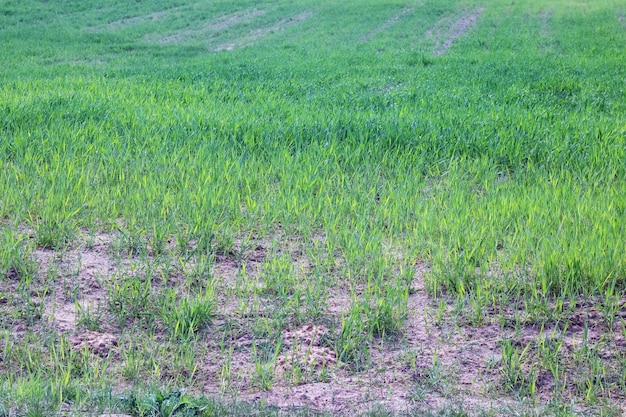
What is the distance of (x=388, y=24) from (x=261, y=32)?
189 inches

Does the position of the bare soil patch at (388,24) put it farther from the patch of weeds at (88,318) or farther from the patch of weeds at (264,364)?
the patch of weeds at (264,364)

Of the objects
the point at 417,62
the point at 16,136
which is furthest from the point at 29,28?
the point at 16,136

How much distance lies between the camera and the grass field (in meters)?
2.62

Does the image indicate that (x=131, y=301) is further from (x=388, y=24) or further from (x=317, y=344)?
(x=388, y=24)

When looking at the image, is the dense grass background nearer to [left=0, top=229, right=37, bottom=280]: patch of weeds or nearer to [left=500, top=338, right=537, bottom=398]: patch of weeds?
[left=0, top=229, right=37, bottom=280]: patch of weeds

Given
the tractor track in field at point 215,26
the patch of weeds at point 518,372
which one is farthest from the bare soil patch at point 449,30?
the patch of weeds at point 518,372

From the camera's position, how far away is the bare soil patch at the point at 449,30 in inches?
697

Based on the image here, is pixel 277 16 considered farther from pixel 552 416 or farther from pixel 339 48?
pixel 552 416

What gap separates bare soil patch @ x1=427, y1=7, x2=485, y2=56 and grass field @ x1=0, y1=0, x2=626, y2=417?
904 cm

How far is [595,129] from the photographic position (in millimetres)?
6613

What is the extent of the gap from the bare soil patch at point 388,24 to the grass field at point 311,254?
38.9ft

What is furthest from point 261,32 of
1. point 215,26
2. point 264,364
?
point 264,364

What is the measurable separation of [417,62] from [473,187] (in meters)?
8.82

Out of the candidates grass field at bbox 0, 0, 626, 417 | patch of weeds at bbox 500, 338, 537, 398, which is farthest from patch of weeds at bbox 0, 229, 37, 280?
patch of weeds at bbox 500, 338, 537, 398
